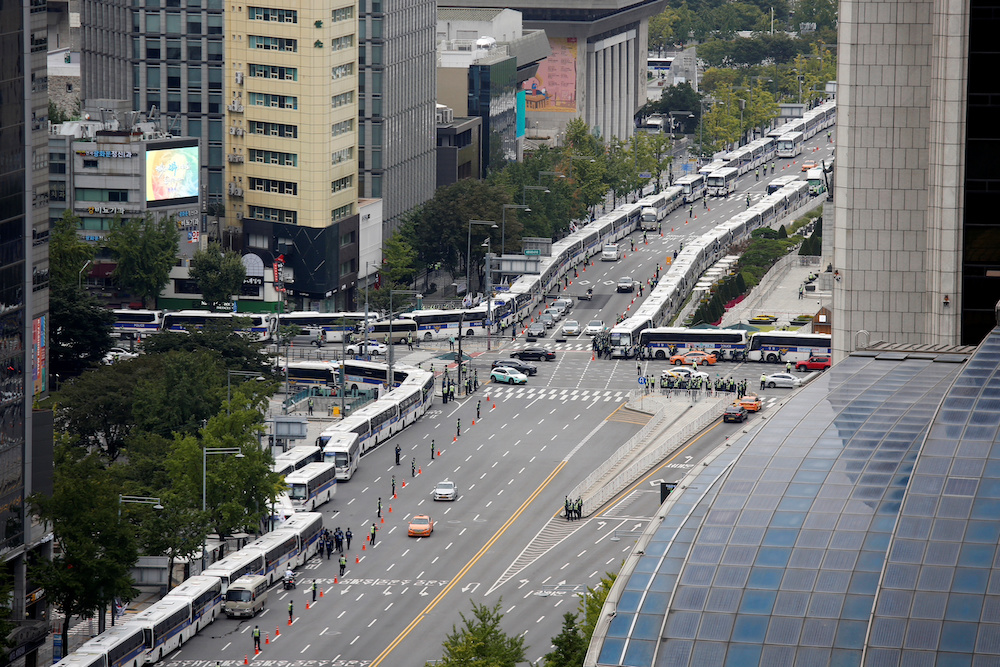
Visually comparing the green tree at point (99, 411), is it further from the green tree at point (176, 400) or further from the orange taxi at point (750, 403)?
the orange taxi at point (750, 403)

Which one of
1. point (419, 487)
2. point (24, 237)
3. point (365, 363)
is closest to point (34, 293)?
point (24, 237)

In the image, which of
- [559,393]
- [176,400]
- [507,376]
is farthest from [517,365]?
[176,400]

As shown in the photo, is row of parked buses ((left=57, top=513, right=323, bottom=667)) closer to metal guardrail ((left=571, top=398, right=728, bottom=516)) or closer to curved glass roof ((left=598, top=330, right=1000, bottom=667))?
metal guardrail ((left=571, top=398, right=728, bottom=516))

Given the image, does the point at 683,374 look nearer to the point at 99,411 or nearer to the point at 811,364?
the point at 811,364

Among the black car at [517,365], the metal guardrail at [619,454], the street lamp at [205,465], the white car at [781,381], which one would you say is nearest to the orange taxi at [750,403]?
the metal guardrail at [619,454]

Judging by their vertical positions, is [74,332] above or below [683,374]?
above

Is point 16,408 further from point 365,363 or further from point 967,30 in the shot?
point 365,363
